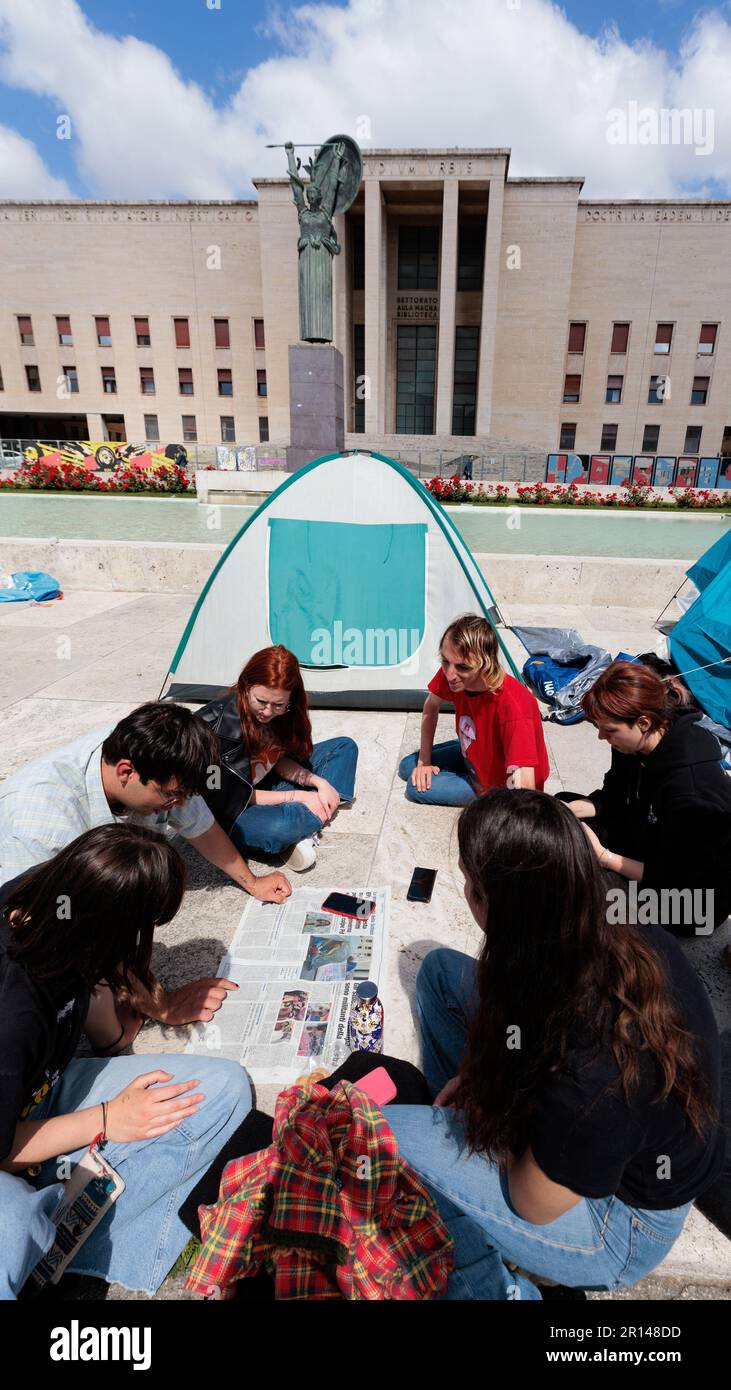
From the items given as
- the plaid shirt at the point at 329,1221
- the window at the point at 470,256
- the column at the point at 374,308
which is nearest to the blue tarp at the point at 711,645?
the plaid shirt at the point at 329,1221

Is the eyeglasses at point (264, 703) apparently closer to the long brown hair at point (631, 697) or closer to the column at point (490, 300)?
the long brown hair at point (631, 697)

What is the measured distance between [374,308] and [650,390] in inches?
552

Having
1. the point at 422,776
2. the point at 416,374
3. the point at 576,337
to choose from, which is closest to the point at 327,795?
the point at 422,776

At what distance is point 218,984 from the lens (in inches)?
85.2

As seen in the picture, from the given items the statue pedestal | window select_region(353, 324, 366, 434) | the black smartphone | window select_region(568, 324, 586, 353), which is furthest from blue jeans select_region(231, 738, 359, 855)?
window select_region(568, 324, 586, 353)

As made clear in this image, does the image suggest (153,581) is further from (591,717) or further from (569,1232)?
(569,1232)

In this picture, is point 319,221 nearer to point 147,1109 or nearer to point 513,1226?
point 147,1109

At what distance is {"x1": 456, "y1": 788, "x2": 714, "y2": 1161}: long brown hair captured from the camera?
1115 mm

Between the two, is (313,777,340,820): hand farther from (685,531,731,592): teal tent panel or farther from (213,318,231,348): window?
(213,318,231,348): window

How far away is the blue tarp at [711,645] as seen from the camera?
4699mm

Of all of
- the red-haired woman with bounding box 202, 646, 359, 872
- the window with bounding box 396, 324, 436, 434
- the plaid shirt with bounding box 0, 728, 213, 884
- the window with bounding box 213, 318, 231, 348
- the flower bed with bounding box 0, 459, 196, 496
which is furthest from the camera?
the window with bounding box 213, 318, 231, 348

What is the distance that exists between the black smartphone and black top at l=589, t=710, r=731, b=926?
2.77 ft

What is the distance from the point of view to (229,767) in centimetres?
264

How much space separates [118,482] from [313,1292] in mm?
19529
